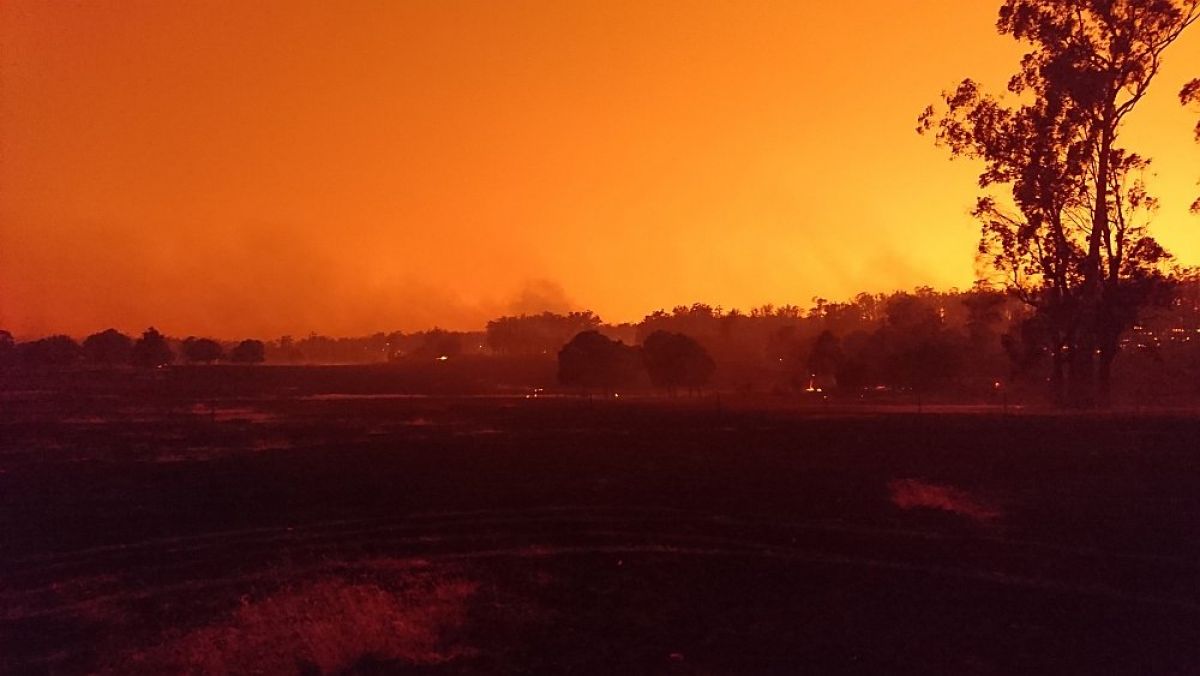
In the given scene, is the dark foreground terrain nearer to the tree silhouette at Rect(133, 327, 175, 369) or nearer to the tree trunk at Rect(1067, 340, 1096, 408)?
the tree trunk at Rect(1067, 340, 1096, 408)

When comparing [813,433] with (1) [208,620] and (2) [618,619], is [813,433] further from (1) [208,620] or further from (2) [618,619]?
(1) [208,620]

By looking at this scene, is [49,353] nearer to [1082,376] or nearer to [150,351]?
[150,351]

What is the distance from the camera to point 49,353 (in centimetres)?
15838

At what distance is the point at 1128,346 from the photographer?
6919 cm

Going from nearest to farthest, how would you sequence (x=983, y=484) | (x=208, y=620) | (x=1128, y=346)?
(x=208, y=620), (x=983, y=484), (x=1128, y=346)

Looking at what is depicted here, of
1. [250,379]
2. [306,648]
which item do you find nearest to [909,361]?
[306,648]

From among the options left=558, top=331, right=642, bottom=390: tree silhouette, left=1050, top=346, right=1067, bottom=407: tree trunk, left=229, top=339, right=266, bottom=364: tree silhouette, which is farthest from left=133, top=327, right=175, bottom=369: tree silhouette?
left=1050, top=346, right=1067, bottom=407: tree trunk

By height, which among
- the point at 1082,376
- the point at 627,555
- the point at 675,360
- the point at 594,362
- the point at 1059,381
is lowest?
the point at 627,555

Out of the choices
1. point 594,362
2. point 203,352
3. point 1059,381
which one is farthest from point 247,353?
point 1059,381

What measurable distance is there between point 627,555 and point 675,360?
238 feet

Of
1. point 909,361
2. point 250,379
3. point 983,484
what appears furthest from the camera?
point 250,379

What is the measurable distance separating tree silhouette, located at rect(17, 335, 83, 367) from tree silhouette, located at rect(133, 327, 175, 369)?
44.2 ft

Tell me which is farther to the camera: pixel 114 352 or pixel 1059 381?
pixel 114 352

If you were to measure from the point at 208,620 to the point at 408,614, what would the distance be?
141 inches
